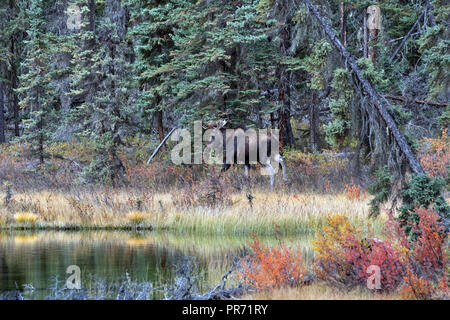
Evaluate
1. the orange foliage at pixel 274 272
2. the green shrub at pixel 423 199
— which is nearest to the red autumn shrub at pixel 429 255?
the green shrub at pixel 423 199

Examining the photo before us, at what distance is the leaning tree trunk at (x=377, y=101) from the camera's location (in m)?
8.87

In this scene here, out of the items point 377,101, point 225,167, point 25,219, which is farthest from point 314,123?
point 377,101

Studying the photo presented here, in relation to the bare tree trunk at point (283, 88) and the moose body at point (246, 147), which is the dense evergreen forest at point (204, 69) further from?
the moose body at point (246, 147)

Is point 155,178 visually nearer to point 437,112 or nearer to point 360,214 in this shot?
point 360,214

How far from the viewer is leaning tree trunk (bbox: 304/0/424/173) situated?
887 cm

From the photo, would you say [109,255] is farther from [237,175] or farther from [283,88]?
[283,88]

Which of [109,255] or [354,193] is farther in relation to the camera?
[354,193]

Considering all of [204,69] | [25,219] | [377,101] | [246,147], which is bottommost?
[25,219]

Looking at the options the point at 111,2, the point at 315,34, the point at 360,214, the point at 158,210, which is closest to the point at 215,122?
the point at 158,210

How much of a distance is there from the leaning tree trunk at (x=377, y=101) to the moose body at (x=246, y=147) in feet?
27.7

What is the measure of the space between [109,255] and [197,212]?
363 centimetres

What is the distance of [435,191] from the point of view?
322 inches

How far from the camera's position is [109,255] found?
10922mm

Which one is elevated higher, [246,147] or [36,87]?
[36,87]
